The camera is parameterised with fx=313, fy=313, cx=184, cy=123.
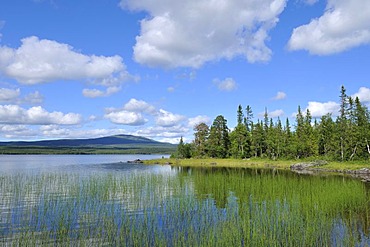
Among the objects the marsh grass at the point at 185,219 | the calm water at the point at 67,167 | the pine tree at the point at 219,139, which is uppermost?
the pine tree at the point at 219,139

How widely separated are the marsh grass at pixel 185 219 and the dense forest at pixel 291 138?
41200 millimetres

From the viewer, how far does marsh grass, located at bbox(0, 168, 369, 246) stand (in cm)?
1402

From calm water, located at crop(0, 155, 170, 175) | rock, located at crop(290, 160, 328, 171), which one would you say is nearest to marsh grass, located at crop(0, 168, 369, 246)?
calm water, located at crop(0, 155, 170, 175)

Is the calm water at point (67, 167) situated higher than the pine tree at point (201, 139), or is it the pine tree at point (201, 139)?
the pine tree at point (201, 139)

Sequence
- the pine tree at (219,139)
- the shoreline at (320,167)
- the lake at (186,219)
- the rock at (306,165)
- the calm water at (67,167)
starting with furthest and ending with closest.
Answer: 1. the pine tree at (219,139)
2. the rock at (306,165)
3. the calm water at (67,167)
4. the shoreline at (320,167)
5. the lake at (186,219)

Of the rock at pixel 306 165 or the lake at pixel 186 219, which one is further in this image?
the rock at pixel 306 165

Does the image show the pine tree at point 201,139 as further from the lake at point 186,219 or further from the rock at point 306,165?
the lake at point 186,219

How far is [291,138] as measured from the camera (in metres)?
79.3

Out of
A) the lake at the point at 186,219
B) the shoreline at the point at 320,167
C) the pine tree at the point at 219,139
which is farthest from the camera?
the pine tree at the point at 219,139

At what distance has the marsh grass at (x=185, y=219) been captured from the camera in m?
14.0

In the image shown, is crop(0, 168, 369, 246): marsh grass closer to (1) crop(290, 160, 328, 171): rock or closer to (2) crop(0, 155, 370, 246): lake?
(2) crop(0, 155, 370, 246): lake

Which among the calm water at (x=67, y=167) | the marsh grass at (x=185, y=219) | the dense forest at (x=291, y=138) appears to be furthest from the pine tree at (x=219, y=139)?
the marsh grass at (x=185, y=219)

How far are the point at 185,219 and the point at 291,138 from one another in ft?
220

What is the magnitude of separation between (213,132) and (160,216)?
247 feet
